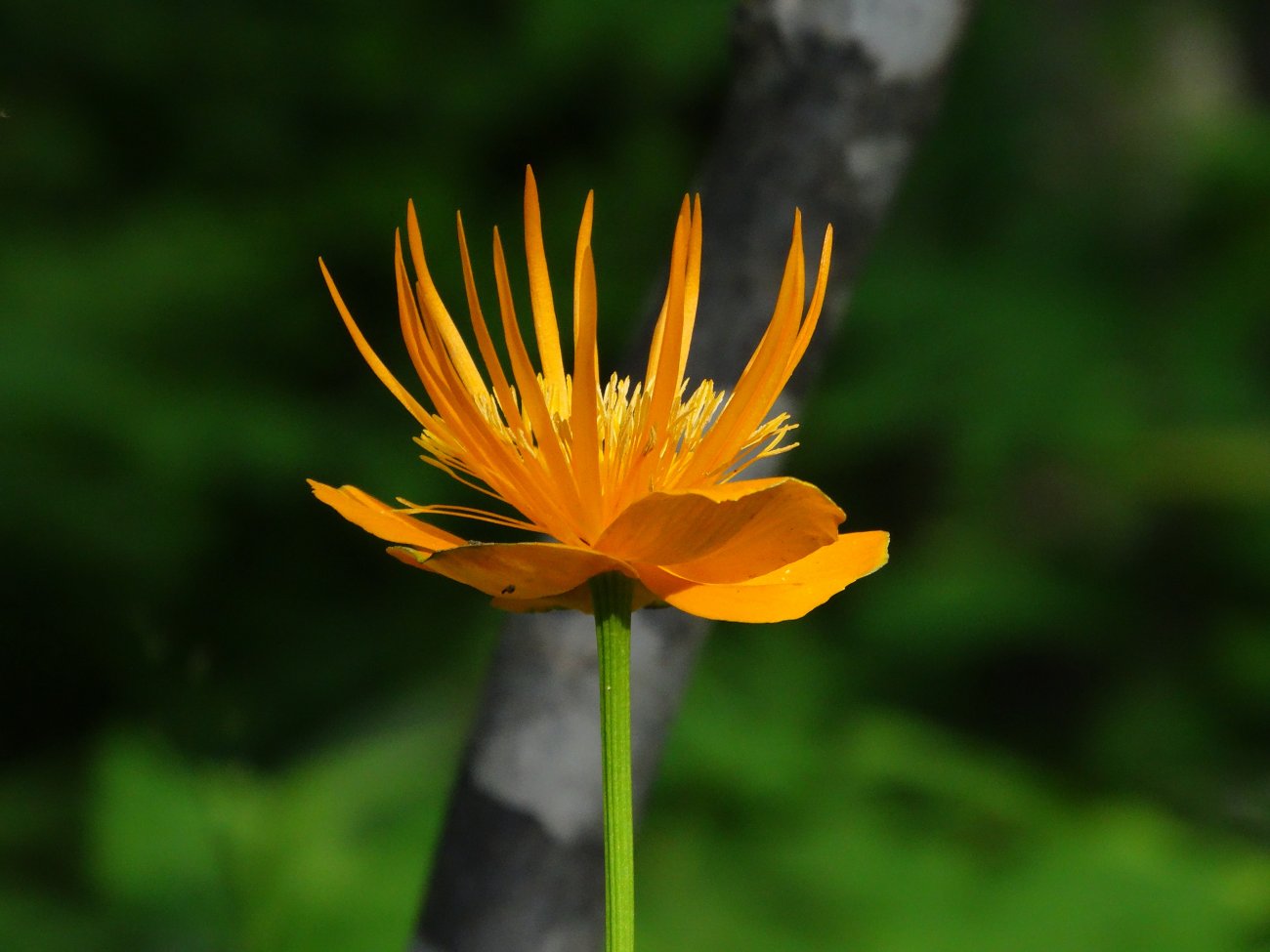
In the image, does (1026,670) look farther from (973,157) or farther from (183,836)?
(183,836)

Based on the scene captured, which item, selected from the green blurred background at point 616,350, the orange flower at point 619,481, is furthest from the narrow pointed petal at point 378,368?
the green blurred background at point 616,350

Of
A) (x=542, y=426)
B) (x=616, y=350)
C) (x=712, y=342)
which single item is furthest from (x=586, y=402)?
(x=616, y=350)

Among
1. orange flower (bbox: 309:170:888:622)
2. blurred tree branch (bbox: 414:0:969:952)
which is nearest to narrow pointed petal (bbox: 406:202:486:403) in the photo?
orange flower (bbox: 309:170:888:622)

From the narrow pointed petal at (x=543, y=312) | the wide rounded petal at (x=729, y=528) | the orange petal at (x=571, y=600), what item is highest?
the narrow pointed petal at (x=543, y=312)

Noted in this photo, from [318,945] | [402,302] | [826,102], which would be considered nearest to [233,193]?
[318,945]

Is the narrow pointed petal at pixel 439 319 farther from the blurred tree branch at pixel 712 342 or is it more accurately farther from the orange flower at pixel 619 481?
the blurred tree branch at pixel 712 342

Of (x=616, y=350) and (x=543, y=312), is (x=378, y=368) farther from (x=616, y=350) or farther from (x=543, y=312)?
(x=616, y=350)

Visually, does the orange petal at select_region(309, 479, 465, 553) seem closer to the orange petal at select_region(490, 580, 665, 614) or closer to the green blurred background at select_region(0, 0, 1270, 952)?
the orange petal at select_region(490, 580, 665, 614)
